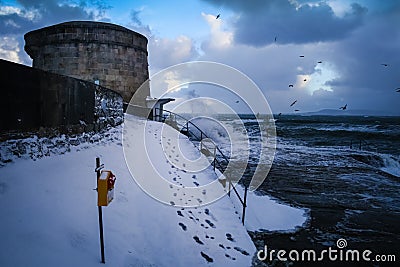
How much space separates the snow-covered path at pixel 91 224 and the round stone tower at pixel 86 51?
1066cm

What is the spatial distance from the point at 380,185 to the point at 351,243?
6.90 m

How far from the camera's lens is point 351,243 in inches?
234

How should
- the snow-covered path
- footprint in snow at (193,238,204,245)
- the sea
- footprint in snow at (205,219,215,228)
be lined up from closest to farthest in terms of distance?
the snow-covered path, footprint in snow at (193,238,204,245), footprint in snow at (205,219,215,228), the sea

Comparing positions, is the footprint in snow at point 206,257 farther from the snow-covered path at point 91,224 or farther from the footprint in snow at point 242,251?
the footprint in snow at point 242,251

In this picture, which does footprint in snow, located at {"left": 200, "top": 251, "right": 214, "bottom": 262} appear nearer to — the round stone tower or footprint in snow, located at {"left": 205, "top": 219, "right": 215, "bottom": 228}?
footprint in snow, located at {"left": 205, "top": 219, "right": 215, "bottom": 228}

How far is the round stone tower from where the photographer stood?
1454 centimetres

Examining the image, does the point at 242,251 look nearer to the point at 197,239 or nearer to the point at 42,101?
the point at 197,239

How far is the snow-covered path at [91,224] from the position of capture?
2.76 m

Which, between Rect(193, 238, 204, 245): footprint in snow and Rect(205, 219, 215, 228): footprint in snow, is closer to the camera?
Rect(193, 238, 204, 245): footprint in snow

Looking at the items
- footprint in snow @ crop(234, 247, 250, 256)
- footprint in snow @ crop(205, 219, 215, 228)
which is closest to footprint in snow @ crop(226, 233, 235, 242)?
footprint in snow @ crop(234, 247, 250, 256)

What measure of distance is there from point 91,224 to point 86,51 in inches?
549

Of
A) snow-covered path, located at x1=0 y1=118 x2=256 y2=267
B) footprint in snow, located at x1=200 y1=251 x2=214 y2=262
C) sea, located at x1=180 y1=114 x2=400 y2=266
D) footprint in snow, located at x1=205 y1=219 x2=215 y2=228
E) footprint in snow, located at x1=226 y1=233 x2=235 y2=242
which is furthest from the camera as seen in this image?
sea, located at x1=180 y1=114 x2=400 y2=266

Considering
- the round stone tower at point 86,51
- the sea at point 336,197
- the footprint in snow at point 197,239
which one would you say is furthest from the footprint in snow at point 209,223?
the round stone tower at point 86,51

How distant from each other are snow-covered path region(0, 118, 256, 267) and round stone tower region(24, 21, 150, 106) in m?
10.7
